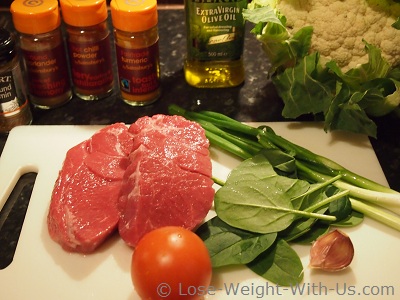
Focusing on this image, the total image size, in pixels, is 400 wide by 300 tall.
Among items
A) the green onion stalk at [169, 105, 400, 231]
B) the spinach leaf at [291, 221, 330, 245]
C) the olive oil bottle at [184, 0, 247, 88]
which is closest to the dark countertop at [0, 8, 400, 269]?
the olive oil bottle at [184, 0, 247, 88]

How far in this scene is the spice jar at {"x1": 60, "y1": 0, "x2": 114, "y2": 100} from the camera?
124 centimetres

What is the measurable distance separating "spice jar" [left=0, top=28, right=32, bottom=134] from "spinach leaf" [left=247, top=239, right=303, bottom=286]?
0.67 metres

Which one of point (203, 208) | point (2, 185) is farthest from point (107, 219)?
point (2, 185)

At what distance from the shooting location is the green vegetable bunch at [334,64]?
3.84ft

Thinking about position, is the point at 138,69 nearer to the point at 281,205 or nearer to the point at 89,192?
the point at 89,192

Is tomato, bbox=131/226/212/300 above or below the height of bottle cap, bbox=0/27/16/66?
below

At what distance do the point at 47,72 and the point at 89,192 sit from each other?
408 millimetres

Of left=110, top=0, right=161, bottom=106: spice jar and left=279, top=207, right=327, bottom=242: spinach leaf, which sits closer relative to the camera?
left=279, top=207, right=327, bottom=242: spinach leaf

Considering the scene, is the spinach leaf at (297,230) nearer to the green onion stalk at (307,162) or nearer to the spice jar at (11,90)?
the green onion stalk at (307,162)

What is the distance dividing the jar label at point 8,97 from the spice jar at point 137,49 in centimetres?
25

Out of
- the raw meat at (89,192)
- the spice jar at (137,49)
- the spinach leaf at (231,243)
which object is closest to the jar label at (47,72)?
the spice jar at (137,49)

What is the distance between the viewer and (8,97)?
48.7 inches

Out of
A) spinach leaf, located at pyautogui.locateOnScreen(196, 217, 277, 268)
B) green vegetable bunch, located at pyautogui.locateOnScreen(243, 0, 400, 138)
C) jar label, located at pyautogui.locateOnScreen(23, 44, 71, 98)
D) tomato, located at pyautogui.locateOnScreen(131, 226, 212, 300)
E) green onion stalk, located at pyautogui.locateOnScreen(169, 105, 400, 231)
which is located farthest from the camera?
jar label, located at pyautogui.locateOnScreen(23, 44, 71, 98)

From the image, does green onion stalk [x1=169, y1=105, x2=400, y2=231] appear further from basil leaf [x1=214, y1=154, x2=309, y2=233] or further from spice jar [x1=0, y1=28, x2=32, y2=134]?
spice jar [x1=0, y1=28, x2=32, y2=134]
